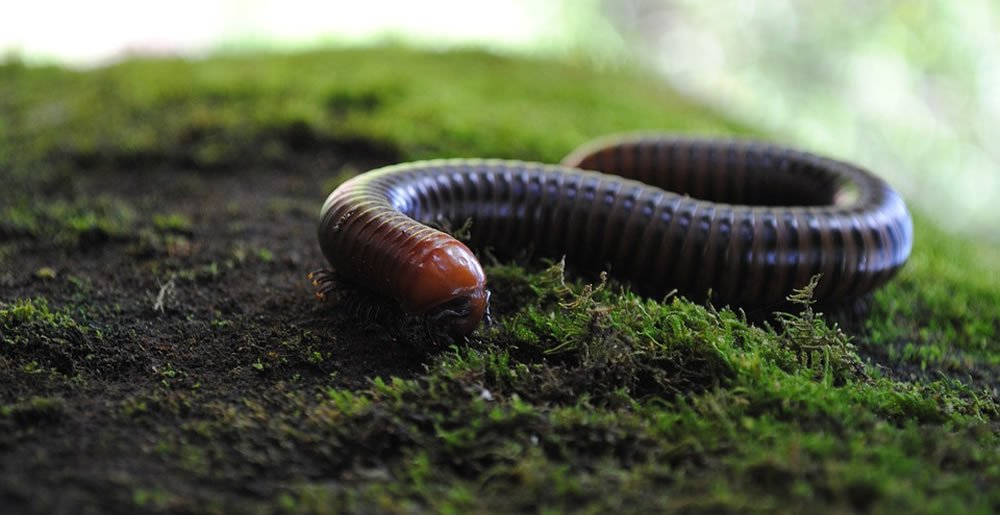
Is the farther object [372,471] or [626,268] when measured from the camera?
[626,268]

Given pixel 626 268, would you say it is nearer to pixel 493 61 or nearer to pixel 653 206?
pixel 653 206

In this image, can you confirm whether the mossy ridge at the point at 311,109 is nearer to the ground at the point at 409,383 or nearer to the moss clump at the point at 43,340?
the ground at the point at 409,383

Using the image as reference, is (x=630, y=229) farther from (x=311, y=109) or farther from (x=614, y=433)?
(x=311, y=109)

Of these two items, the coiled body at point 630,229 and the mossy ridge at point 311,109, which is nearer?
the coiled body at point 630,229

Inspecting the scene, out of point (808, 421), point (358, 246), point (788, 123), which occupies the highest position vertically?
point (358, 246)

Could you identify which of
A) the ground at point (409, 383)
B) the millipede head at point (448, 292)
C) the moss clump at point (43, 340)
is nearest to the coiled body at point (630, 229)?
the millipede head at point (448, 292)

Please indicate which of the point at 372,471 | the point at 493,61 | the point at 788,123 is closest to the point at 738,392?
the point at 372,471

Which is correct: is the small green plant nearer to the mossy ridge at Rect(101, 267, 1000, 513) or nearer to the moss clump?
the mossy ridge at Rect(101, 267, 1000, 513)

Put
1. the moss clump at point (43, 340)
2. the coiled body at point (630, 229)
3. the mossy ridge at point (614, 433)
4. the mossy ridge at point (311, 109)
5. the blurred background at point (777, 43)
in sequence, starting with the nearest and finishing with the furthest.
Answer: the mossy ridge at point (614, 433), the moss clump at point (43, 340), the coiled body at point (630, 229), the mossy ridge at point (311, 109), the blurred background at point (777, 43)
